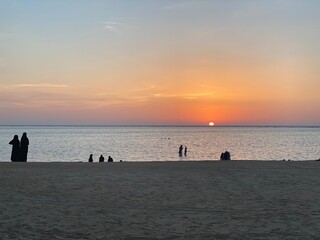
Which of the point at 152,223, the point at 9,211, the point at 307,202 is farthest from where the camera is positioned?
the point at 307,202

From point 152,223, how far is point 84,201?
2704mm

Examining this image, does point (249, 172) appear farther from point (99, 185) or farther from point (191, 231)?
point (191, 231)

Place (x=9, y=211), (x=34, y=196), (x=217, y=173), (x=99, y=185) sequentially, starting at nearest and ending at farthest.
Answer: (x=9, y=211), (x=34, y=196), (x=99, y=185), (x=217, y=173)

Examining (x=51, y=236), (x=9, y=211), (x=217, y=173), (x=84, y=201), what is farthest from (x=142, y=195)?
(x=217, y=173)

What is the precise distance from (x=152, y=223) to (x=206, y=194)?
326cm

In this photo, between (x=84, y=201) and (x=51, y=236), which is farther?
(x=84, y=201)

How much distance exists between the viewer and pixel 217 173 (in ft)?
50.4

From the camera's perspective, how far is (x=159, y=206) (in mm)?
9242

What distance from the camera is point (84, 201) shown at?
32.6ft

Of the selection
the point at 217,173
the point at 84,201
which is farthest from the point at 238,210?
the point at 217,173

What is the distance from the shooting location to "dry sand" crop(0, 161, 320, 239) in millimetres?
7238

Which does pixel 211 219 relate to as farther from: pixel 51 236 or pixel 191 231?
A: pixel 51 236

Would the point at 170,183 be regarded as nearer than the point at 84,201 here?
No

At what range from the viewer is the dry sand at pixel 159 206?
7238 mm
